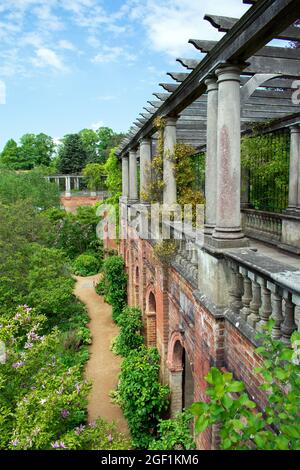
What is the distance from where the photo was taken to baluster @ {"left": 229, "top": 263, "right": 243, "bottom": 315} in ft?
14.2

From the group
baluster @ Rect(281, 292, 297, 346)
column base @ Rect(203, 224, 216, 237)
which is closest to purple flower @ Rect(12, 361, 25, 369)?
column base @ Rect(203, 224, 216, 237)

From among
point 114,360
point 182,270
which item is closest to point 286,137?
point 182,270

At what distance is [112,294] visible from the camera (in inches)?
686

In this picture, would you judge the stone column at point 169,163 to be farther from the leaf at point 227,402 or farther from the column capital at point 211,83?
the leaf at point 227,402

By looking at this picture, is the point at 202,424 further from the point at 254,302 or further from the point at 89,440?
the point at 89,440

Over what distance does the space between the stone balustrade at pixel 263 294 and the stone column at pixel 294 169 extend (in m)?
5.43


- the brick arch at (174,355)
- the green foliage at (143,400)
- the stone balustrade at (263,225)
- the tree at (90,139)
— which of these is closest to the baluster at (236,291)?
the brick arch at (174,355)

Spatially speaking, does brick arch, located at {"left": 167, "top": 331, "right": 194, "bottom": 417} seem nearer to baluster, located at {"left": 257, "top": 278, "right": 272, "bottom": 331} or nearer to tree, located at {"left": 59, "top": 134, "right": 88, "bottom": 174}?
baluster, located at {"left": 257, "top": 278, "right": 272, "bottom": 331}

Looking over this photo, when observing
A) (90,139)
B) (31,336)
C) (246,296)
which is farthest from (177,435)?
(90,139)

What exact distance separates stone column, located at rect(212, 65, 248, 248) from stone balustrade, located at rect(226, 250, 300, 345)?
14.8 inches

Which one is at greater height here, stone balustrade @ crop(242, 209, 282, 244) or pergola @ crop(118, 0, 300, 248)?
pergola @ crop(118, 0, 300, 248)

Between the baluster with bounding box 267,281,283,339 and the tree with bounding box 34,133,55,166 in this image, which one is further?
the tree with bounding box 34,133,55,166

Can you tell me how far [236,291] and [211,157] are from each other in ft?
6.55

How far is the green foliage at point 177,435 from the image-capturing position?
21.1ft
